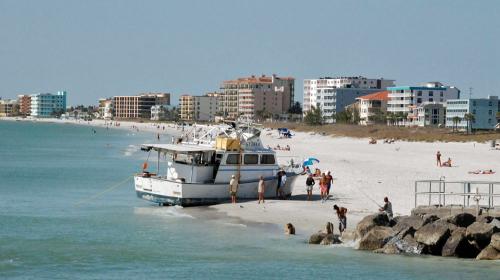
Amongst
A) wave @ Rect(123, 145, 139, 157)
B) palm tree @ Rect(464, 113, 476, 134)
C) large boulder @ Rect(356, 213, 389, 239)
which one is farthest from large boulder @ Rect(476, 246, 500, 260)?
palm tree @ Rect(464, 113, 476, 134)

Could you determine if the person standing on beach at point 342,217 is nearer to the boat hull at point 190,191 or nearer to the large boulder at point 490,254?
the large boulder at point 490,254

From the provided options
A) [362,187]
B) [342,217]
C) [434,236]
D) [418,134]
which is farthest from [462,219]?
[418,134]

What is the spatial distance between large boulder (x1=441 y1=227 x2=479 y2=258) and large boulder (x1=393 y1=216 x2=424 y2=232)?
1.03 meters

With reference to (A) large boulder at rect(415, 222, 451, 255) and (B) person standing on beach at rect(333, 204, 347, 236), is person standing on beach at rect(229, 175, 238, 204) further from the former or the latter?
(A) large boulder at rect(415, 222, 451, 255)

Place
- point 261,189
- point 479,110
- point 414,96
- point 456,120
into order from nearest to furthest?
1. point 261,189
2. point 456,120
3. point 479,110
4. point 414,96

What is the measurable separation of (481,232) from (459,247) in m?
0.78

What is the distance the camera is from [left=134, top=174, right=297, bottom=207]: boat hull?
35.9 meters

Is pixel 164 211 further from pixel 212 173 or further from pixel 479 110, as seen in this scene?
pixel 479 110

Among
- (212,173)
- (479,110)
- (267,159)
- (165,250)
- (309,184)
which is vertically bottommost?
(165,250)

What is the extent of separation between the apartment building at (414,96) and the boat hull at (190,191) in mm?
139471

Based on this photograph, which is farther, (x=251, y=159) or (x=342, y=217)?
(x=251, y=159)

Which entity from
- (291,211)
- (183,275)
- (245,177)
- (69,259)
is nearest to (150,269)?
(183,275)

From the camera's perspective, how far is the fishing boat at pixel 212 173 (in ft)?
118

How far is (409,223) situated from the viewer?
2570cm
